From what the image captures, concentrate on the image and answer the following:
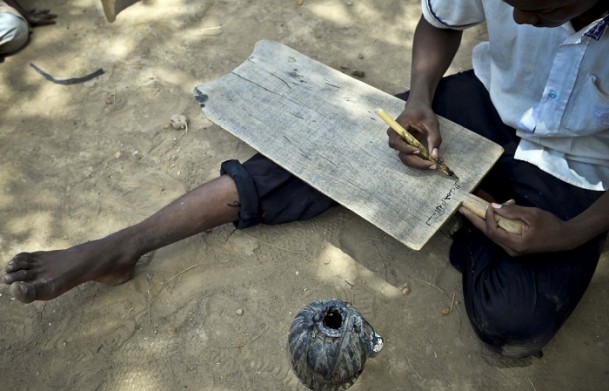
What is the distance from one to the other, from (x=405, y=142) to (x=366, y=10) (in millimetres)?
1486

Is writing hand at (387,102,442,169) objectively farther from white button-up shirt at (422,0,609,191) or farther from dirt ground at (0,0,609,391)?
dirt ground at (0,0,609,391)

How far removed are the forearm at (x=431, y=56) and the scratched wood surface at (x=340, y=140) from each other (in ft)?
0.50

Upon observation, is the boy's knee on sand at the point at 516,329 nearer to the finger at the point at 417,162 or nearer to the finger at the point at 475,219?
the finger at the point at 475,219

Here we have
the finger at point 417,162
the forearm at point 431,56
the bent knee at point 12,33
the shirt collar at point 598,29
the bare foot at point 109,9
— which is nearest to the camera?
the shirt collar at point 598,29

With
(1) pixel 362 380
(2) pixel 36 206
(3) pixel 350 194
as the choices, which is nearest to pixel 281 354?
(1) pixel 362 380

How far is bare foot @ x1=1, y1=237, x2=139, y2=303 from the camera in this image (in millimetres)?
1781

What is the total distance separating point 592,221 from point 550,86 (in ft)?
1.46

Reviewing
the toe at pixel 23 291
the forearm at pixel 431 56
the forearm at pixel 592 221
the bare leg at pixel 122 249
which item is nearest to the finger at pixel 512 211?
the forearm at pixel 592 221

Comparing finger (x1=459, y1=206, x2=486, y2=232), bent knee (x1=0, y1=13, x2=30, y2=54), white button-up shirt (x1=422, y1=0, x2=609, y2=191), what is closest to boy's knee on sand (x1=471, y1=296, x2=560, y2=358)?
finger (x1=459, y1=206, x2=486, y2=232)

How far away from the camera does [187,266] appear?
205 cm

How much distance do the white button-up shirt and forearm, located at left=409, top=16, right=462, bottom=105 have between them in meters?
0.08

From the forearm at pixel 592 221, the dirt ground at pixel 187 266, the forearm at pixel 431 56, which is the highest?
the forearm at pixel 431 56

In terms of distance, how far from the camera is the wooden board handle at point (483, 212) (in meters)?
1.62

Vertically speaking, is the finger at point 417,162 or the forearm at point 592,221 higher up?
the forearm at point 592,221
